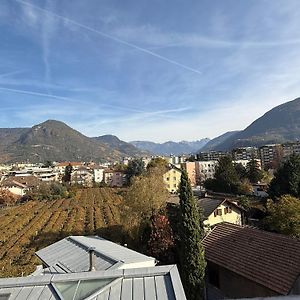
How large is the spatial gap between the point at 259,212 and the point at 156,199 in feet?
45.0

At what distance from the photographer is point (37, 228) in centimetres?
3806

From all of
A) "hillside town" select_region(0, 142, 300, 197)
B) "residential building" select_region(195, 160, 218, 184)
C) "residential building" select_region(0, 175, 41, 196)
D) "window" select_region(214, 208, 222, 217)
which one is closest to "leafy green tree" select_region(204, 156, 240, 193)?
"hillside town" select_region(0, 142, 300, 197)

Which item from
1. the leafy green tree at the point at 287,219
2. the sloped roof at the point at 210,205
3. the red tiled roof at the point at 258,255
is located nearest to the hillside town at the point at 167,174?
the sloped roof at the point at 210,205

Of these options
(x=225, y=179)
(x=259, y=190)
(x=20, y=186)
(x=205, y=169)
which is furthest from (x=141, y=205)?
(x=205, y=169)

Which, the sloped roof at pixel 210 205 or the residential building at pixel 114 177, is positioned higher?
the sloped roof at pixel 210 205

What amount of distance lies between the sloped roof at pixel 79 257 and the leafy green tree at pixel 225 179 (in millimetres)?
42027

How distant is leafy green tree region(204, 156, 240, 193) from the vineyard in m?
18.6

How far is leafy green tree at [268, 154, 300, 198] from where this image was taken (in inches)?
1413

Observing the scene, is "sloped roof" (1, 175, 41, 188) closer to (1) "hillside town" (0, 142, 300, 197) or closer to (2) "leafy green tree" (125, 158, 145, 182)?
(1) "hillside town" (0, 142, 300, 197)

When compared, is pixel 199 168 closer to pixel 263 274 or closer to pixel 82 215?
pixel 82 215

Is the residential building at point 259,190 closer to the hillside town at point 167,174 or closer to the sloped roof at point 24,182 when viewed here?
the hillside town at point 167,174

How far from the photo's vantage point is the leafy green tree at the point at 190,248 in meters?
15.1

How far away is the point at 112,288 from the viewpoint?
6586 millimetres

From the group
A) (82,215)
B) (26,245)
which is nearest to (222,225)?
(26,245)
